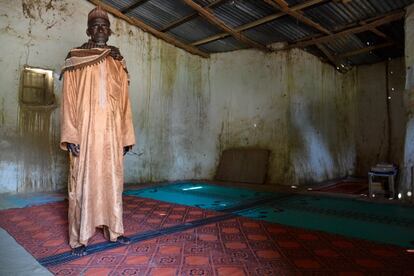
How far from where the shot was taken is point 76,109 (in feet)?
8.16

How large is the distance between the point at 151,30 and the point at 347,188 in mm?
5384

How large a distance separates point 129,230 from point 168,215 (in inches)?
29.5

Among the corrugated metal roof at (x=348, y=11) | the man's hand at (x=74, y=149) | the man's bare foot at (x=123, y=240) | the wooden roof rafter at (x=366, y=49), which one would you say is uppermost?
the corrugated metal roof at (x=348, y=11)

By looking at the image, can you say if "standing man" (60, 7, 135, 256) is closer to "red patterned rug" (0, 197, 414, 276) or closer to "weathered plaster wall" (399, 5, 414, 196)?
"red patterned rug" (0, 197, 414, 276)

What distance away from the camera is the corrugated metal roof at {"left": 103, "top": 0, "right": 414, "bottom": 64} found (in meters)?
5.00

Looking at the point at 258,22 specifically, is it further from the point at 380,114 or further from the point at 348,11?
the point at 380,114

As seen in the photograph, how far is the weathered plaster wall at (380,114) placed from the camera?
7.16m

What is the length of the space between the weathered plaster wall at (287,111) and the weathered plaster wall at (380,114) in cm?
24

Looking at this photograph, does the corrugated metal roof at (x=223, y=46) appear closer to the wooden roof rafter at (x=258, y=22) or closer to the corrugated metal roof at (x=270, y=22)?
the corrugated metal roof at (x=270, y=22)

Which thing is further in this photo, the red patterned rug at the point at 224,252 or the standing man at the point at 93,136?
the standing man at the point at 93,136

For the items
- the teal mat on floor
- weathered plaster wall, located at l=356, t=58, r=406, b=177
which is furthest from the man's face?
weathered plaster wall, located at l=356, t=58, r=406, b=177

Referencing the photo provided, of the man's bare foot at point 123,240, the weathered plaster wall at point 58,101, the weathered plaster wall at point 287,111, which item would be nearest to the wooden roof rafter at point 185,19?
the weathered plaster wall at point 58,101

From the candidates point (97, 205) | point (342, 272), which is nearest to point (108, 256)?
point (97, 205)

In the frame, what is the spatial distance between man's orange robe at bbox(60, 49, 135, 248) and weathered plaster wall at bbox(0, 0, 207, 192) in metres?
3.38
